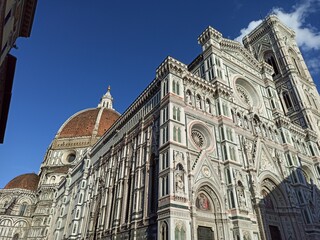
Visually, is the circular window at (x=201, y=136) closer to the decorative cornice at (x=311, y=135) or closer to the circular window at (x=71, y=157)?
the decorative cornice at (x=311, y=135)

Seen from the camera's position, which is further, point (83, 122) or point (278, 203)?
point (83, 122)

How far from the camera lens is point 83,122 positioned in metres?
67.8

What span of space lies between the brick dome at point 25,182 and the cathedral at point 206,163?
Answer: 19.9 m

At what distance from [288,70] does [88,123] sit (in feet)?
168

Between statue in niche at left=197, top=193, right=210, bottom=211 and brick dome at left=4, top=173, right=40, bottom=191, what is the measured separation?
49.2 m

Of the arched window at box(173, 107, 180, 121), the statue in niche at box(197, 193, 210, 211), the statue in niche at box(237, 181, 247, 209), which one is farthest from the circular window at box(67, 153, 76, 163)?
the statue in niche at box(237, 181, 247, 209)

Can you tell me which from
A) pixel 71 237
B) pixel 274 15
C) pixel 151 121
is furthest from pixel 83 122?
pixel 274 15

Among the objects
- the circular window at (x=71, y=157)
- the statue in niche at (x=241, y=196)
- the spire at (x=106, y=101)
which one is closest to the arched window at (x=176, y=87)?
the statue in niche at (x=241, y=196)

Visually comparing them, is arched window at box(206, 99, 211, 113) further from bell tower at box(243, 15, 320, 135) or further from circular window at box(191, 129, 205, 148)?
bell tower at box(243, 15, 320, 135)

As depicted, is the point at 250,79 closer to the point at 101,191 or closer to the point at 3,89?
the point at 101,191

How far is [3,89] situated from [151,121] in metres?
11.9

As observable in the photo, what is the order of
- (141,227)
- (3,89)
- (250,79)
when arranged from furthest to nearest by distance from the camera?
(250,79)
(141,227)
(3,89)

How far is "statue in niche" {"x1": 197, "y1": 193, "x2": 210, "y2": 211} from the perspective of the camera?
55.9ft

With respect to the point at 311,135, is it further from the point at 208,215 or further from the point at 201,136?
the point at 208,215
